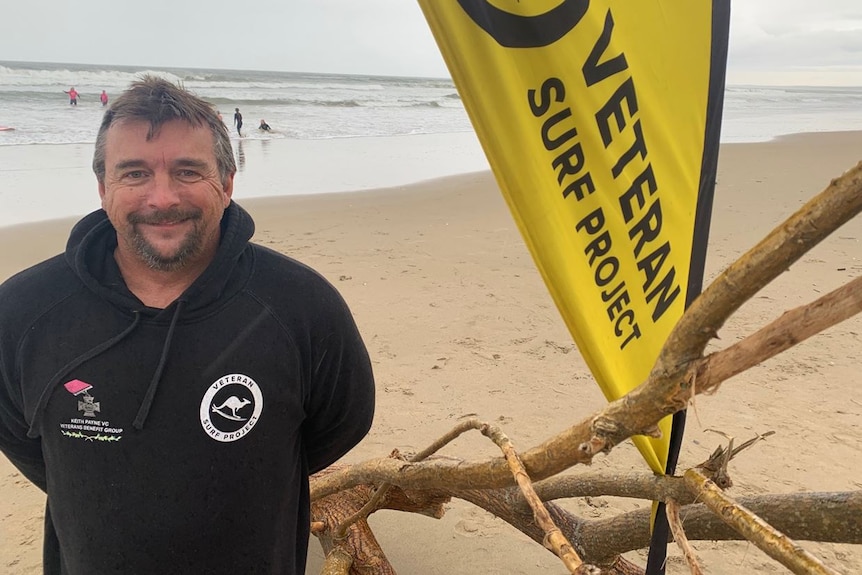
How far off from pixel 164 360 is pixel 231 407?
0.21 metres

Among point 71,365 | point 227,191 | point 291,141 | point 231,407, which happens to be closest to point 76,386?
point 71,365

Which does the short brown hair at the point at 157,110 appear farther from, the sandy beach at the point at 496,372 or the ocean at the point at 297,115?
the ocean at the point at 297,115

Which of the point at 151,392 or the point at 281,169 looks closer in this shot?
the point at 151,392

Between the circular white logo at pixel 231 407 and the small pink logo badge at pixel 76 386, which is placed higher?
the small pink logo badge at pixel 76 386

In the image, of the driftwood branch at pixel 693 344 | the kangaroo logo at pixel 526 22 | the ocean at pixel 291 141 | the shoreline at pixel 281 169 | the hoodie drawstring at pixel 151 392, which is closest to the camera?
the driftwood branch at pixel 693 344

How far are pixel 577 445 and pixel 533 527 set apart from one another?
1265mm

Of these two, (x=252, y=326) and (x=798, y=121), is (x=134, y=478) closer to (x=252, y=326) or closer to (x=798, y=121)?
(x=252, y=326)

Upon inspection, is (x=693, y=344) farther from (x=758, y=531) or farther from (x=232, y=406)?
(x=232, y=406)

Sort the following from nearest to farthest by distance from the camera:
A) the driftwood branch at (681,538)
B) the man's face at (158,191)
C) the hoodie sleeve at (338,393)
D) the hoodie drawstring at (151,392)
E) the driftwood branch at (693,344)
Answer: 1. the driftwood branch at (693,344)
2. the driftwood branch at (681,538)
3. the hoodie drawstring at (151,392)
4. the man's face at (158,191)
5. the hoodie sleeve at (338,393)

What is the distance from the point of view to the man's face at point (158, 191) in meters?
1.57

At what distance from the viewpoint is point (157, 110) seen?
156 centimetres

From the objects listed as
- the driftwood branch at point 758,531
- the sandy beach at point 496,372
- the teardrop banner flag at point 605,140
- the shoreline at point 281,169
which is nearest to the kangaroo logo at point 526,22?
the teardrop banner flag at point 605,140

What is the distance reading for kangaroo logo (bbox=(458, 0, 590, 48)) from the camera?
1.03 meters

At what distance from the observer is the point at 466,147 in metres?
18.7
